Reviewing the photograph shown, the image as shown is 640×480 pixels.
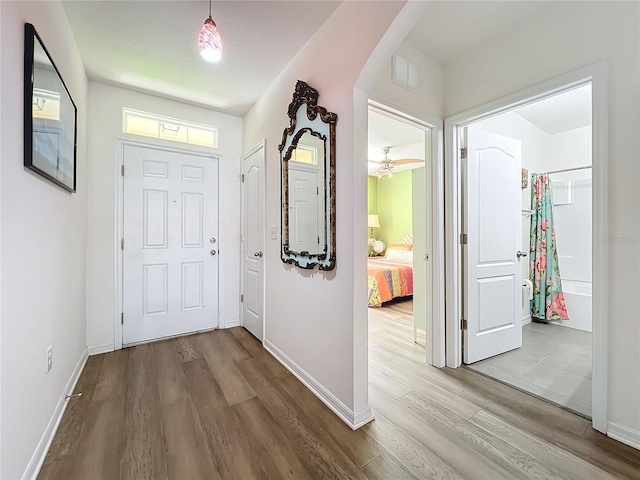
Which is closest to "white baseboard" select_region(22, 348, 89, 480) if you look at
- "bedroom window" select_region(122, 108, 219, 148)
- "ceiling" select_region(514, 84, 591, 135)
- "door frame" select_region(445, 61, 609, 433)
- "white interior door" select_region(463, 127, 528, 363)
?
"bedroom window" select_region(122, 108, 219, 148)

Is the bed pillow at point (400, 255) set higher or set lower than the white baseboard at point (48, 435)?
higher

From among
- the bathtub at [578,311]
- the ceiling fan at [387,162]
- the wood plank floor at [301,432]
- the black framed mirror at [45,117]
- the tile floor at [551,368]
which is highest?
the ceiling fan at [387,162]

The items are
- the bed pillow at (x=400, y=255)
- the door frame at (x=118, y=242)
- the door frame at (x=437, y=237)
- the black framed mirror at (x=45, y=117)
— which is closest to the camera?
the black framed mirror at (x=45, y=117)

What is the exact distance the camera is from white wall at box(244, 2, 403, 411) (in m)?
1.60

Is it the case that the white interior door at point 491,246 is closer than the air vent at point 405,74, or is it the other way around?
the air vent at point 405,74

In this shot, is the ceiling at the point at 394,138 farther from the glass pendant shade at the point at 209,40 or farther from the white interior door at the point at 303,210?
the glass pendant shade at the point at 209,40

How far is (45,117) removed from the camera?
141 cm

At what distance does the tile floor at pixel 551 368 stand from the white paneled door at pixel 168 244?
287 centimetres

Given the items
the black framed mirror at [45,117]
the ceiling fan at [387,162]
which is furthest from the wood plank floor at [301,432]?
the ceiling fan at [387,162]

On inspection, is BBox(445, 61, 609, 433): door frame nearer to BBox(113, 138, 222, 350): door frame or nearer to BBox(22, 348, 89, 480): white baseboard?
Answer: BBox(22, 348, 89, 480): white baseboard

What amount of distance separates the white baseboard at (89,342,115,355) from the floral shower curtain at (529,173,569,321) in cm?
490

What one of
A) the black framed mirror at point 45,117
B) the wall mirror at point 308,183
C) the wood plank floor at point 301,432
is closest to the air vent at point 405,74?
the wall mirror at point 308,183

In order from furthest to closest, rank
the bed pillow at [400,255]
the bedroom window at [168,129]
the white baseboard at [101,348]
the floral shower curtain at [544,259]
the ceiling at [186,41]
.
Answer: the bed pillow at [400,255]
the floral shower curtain at [544,259]
the bedroom window at [168,129]
the white baseboard at [101,348]
the ceiling at [186,41]

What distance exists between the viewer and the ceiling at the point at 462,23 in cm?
176
